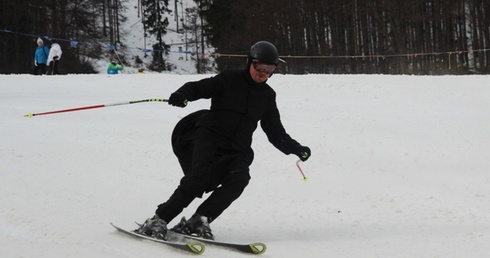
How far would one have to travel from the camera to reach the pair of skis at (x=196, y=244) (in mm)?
5047

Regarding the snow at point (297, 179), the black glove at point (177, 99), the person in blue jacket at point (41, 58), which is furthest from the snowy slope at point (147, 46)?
the black glove at point (177, 99)

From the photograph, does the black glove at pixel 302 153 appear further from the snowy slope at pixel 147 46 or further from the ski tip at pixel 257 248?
the snowy slope at pixel 147 46

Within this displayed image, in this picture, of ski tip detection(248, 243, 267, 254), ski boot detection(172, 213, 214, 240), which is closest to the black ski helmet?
ski boot detection(172, 213, 214, 240)

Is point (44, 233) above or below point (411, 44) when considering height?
below

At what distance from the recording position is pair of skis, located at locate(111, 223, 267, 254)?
5.05 meters

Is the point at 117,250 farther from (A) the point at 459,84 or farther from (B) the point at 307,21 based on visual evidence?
(B) the point at 307,21

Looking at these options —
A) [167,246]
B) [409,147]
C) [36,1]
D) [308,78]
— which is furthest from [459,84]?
[36,1]

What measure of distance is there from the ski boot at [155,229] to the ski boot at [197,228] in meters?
0.17

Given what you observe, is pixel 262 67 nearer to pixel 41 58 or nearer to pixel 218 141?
pixel 218 141

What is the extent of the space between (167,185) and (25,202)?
1.89 metres

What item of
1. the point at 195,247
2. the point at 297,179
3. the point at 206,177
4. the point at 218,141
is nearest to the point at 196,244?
the point at 195,247

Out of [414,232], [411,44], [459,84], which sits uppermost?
[411,44]

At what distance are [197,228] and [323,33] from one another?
43.9 meters

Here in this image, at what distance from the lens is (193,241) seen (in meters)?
5.33
